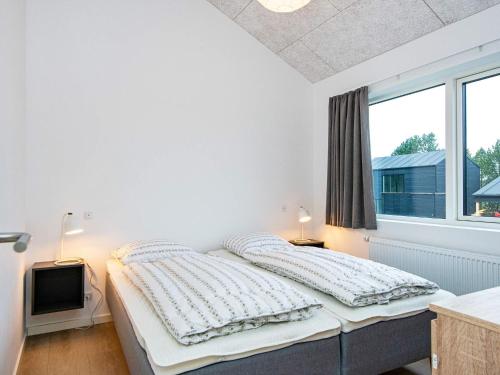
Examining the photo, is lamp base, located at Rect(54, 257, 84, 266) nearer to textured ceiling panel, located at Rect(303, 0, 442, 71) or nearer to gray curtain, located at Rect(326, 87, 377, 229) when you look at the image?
gray curtain, located at Rect(326, 87, 377, 229)

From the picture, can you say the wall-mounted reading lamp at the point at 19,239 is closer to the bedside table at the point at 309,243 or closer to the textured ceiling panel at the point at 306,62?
the bedside table at the point at 309,243

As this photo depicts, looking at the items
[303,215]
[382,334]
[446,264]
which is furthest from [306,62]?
[382,334]

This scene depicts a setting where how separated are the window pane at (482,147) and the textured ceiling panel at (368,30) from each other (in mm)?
624

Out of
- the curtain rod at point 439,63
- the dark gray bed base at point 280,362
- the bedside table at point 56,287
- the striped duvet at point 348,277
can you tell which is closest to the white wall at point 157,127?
the bedside table at point 56,287

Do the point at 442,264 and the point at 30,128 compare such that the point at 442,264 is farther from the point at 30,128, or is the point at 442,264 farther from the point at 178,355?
the point at 30,128

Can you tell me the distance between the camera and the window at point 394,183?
3.33 metres

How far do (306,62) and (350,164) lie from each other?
4.17 ft

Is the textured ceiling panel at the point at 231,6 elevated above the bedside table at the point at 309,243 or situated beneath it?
elevated above

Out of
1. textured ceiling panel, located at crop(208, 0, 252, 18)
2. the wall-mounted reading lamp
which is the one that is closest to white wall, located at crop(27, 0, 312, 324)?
textured ceiling panel, located at crop(208, 0, 252, 18)

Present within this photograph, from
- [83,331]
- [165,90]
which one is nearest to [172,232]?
[83,331]

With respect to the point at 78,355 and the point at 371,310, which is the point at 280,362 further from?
the point at 78,355

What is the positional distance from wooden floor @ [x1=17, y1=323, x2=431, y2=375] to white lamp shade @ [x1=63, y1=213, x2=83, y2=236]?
0.83 m

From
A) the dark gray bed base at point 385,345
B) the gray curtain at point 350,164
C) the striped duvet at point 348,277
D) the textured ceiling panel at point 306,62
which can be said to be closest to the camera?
the dark gray bed base at point 385,345

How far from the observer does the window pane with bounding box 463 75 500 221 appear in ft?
8.52
